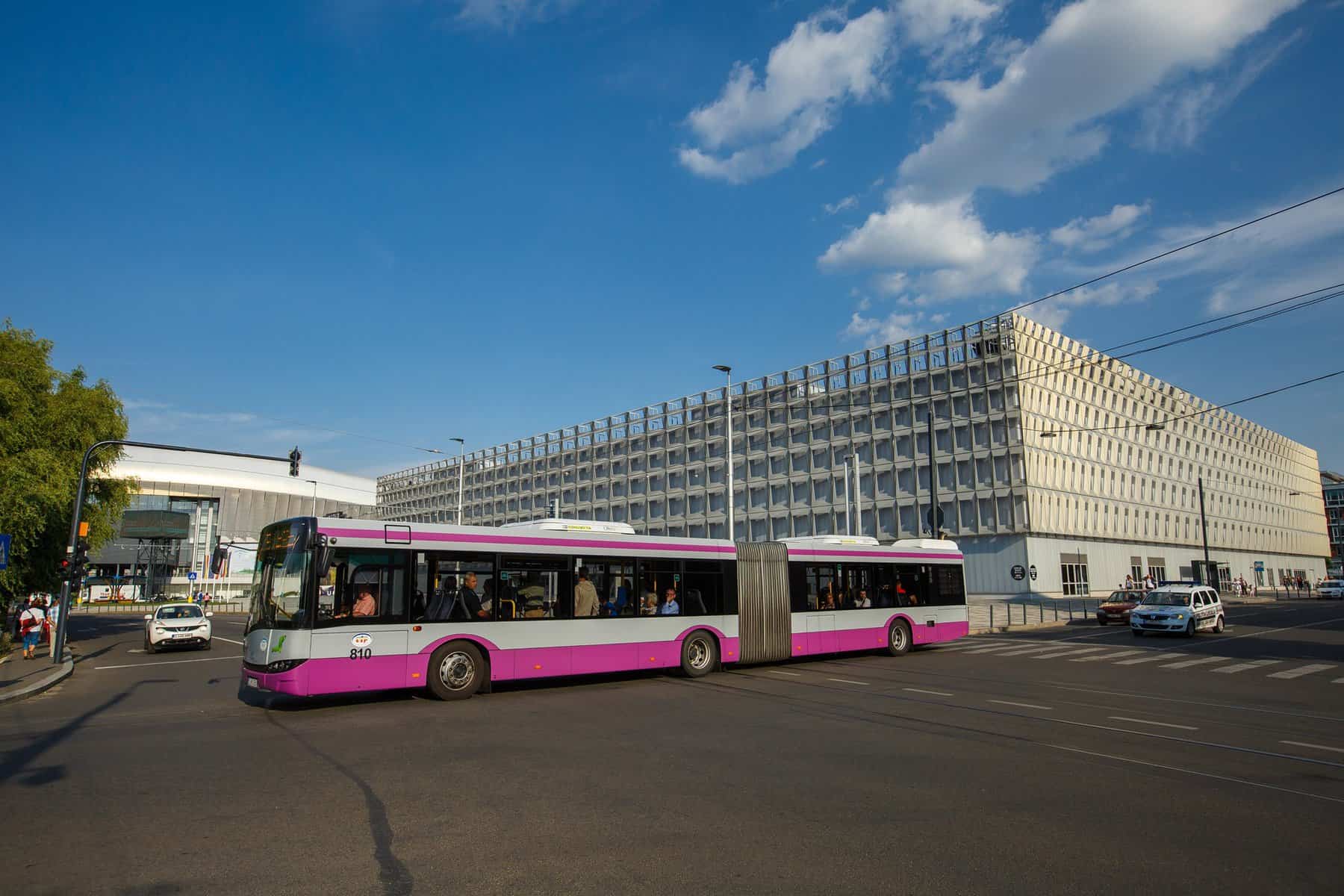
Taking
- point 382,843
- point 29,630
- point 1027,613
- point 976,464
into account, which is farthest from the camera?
point 976,464

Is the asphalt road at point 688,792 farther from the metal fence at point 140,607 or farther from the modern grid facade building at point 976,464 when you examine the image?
the metal fence at point 140,607

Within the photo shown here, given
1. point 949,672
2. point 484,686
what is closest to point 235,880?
point 484,686

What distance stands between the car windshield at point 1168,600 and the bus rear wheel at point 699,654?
18.9 meters

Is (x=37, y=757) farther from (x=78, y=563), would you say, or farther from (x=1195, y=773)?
(x=78, y=563)

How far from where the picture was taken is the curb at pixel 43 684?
1460cm

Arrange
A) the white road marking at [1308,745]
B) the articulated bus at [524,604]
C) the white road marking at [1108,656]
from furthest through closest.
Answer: the white road marking at [1108,656] < the articulated bus at [524,604] < the white road marking at [1308,745]

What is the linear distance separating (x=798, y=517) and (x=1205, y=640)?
131 ft

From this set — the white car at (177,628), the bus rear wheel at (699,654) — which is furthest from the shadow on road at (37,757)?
the white car at (177,628)

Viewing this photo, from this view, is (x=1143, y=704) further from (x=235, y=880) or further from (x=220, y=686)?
(x=220, y=686)

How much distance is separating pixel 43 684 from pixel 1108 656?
24.3 m

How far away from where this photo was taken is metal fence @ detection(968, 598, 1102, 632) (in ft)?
122

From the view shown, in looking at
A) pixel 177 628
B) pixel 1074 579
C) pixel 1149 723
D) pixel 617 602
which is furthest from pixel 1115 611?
pixel 177 628

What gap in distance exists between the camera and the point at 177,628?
2566 cm

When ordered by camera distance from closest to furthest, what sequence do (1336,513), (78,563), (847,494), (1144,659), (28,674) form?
(28,674) → (1144,659) → (78,563) → (847,494) → (1336,513)
